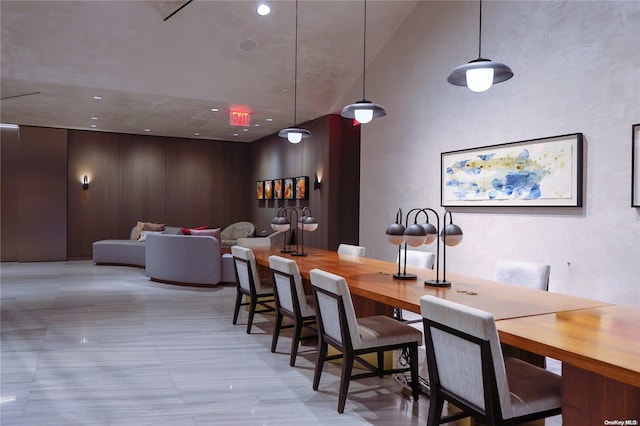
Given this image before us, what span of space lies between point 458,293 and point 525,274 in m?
1.16

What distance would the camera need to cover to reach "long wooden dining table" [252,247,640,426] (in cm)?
180

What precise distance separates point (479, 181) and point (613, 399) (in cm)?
402

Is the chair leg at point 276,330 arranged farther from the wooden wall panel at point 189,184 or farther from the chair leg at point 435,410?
the wooden wall panel at point 189,184

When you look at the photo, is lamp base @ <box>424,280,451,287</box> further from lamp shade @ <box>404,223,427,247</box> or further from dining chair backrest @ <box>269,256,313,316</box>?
dining chair backrest @ <box>269,256,313,316</box>

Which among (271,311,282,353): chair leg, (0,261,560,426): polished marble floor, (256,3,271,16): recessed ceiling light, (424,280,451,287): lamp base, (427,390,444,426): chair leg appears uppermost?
(256,3,271,16): recessed ceiling light

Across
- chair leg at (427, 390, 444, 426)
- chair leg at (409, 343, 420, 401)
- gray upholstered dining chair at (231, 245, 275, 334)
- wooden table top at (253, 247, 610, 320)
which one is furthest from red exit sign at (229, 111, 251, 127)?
chair leg at (427, 390, 444, 426)

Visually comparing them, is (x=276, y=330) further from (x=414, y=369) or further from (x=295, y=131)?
(x=295, y=131)

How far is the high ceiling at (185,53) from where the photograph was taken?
21.4 ft

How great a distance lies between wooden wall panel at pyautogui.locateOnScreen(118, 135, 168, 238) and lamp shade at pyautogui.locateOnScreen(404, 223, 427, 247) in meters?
10.3

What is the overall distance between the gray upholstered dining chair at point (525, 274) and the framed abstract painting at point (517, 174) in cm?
103

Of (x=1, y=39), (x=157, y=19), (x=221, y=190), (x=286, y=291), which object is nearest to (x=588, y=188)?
(x=286, y=291)

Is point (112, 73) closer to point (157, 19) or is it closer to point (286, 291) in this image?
point (157, 19)

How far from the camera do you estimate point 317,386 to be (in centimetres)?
350

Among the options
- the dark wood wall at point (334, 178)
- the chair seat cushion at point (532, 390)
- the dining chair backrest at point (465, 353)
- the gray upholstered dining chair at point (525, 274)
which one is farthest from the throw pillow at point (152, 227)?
the chair seat cushion at point (532, 390)
